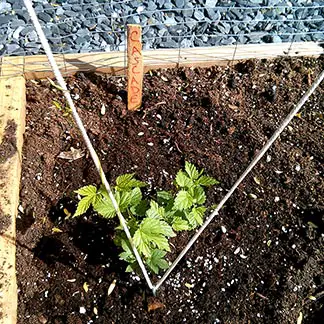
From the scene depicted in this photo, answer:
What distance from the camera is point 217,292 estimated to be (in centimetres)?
186

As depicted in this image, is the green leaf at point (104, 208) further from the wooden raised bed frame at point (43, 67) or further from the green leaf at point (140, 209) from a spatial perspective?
the wooden raised bed frame at point (43, 67)

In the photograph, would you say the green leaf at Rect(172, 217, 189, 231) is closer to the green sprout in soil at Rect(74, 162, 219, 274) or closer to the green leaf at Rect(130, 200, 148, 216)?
the green sprout in soil at Rect(74, 162, 219, 274)

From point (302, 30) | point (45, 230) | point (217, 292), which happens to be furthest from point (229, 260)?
point (302, 30)

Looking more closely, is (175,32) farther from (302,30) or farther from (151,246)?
(151,246)

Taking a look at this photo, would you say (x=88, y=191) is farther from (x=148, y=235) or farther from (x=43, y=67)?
(x=43, y=67)

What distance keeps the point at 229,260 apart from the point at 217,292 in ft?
0.45

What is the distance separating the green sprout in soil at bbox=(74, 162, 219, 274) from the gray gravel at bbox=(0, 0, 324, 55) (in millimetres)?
1197

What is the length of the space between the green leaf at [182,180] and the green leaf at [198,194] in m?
0.02

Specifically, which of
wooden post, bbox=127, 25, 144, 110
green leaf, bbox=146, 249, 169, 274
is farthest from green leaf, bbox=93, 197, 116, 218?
wooden post, bbox=127, 25, 144, 110

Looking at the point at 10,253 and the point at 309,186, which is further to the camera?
the point at 309,186

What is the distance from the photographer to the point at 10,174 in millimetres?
1991

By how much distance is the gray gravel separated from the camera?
270 centimetres

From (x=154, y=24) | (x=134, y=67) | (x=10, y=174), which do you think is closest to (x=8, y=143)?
(x=10, y=174)

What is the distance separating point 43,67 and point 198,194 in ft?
3.65
